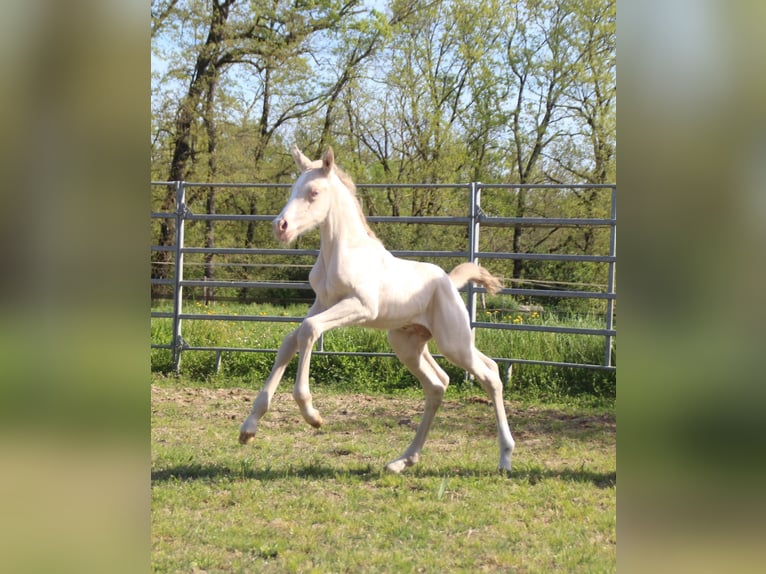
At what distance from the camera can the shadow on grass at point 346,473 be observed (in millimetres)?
4137

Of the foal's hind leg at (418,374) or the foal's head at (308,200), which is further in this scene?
the foal's hind leg at (418,374)

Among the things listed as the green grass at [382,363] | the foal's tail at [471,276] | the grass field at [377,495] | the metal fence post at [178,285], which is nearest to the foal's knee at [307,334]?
the grass field at [377,495]

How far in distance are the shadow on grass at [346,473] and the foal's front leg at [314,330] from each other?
60cm

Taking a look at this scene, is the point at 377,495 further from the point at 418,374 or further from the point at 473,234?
the point at 473,234

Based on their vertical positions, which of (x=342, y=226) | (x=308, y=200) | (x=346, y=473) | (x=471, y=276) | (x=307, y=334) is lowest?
(x=346, y=473)

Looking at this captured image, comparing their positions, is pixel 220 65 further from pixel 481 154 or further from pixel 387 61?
pixel 481 154

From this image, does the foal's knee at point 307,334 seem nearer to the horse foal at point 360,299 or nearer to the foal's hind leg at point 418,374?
the horse foal at point 360,299

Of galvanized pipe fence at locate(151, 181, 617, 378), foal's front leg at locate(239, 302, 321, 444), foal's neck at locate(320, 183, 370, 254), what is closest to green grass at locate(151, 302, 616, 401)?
galvanized pipe fence at locate(151, 181, 617, 378)

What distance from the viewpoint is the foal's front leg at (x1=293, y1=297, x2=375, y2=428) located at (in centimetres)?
368

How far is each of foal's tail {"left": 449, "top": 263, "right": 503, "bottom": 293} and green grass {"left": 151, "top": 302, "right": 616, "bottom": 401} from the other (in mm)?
2449

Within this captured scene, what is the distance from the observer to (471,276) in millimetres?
4785

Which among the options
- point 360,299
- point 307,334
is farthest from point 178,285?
point 307,334

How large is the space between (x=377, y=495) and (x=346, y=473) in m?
0.47
